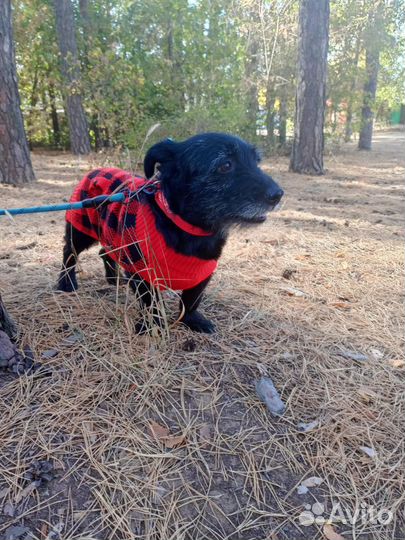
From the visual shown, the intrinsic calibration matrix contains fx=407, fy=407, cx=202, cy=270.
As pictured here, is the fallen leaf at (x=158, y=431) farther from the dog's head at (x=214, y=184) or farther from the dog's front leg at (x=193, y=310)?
the dog's head at (x=214, y=184)

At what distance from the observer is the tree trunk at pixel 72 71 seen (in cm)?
1012

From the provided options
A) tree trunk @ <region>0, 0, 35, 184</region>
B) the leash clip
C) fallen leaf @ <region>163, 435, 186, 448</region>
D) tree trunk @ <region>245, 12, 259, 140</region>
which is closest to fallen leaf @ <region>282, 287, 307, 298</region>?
the leash clip

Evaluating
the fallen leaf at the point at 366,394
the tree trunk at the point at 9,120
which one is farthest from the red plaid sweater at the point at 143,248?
the tree trunk at the point at 9,120

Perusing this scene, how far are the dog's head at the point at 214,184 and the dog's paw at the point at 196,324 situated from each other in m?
0.58

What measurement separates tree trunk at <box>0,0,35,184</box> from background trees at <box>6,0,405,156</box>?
202 centimetres

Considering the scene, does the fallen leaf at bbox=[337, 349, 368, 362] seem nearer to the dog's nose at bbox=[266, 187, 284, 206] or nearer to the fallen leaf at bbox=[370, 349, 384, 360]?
the fallen leaf at bbox=[370, 349, 384, 360]

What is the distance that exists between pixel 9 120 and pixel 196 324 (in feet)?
17.4

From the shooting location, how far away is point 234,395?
1923mm

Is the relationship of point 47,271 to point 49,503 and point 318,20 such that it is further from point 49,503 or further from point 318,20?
point 318,20

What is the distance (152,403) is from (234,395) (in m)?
0.39

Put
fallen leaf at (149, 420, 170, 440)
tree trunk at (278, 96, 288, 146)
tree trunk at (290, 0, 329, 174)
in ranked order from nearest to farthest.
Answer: fallen leaf at (149, 420, 170, 440) → tree trunk at (290, 0, 329, 174) → tree trunk at (278, 96, 288, 146)

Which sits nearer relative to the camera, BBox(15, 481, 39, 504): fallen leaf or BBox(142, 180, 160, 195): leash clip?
BBox(15, 481, 39, 504): fallen leaf

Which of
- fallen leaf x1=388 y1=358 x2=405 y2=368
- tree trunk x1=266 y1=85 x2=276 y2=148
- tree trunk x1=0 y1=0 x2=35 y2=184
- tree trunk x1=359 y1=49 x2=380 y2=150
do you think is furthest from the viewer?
tree trunk x1=359 y1=49 x2=380 y2=150

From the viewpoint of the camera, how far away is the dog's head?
6.64 ft
